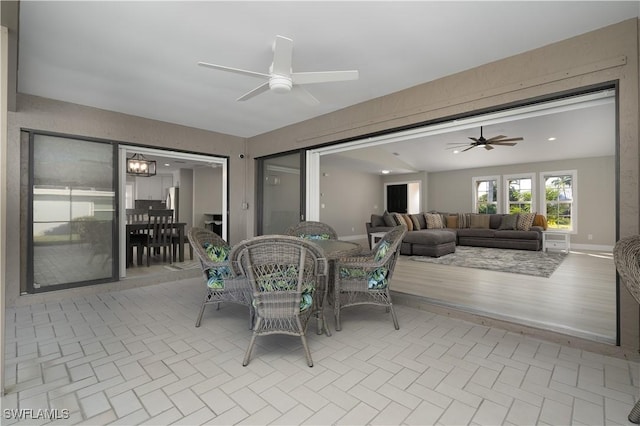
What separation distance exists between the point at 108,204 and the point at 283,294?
3.36 meters

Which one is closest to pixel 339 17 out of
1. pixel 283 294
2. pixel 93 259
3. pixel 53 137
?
pixel 283 294

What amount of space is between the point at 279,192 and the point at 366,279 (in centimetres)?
283

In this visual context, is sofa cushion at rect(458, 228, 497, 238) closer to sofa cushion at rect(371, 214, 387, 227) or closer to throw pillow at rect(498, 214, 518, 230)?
throw pillow at rect(498, 214, 518, 230)

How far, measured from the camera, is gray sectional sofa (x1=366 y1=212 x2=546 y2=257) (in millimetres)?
6664

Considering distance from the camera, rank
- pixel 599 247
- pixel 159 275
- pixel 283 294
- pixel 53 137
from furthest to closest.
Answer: pixel 599 247 → pixel 159 275 → pixel 53 137 → pixel 283 294

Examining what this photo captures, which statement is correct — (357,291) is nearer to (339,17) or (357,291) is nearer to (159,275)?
(339,17)

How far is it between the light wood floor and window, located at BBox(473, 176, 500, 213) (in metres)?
4.11

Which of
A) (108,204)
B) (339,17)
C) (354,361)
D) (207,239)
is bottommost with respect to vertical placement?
(354,361)

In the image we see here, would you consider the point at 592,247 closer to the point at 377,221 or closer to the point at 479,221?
the point at 479,221

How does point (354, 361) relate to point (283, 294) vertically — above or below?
below

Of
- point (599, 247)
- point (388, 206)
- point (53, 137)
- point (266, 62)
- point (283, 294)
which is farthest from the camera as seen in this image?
point (388, 206)

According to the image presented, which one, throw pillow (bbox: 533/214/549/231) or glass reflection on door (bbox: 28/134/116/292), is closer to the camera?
glass reflection on door (bbox: 28/134/116/292)

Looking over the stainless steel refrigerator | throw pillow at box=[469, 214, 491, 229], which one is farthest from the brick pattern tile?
the stainless steel refrigerator

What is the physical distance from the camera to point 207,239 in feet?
10.5
